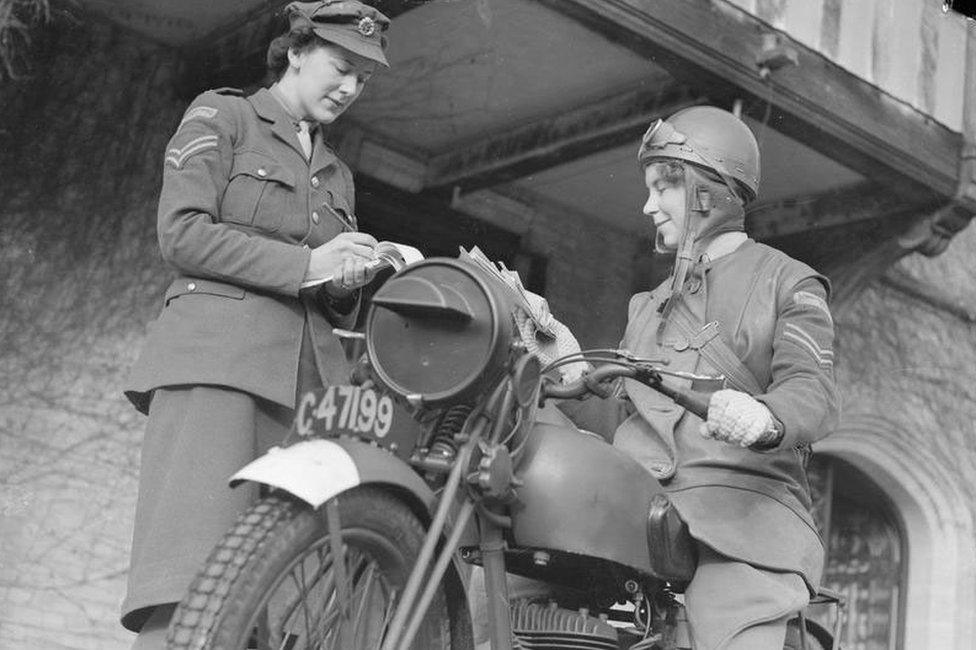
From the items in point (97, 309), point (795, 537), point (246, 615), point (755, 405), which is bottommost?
point (246, 615)

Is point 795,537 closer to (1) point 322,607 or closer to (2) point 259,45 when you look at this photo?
(1) point 322,607

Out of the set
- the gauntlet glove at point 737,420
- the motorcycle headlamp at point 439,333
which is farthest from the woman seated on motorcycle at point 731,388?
the motorcycle headlamp at point 439,333

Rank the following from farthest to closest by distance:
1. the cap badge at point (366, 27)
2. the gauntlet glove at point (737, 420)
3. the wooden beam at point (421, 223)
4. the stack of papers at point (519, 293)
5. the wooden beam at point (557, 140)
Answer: the wooden beam at point (421, 223) < the wooden beam at point (557, 140) < the cap badge at point (366, 27) < the stack of papers at point (519, 293) < the gauntlet glove at point (737, 420)

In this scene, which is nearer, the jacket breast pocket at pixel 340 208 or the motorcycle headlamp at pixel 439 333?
the motorcycle headlamp at pixel 439 333

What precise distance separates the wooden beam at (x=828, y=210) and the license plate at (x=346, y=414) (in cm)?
506

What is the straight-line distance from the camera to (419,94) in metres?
6.78

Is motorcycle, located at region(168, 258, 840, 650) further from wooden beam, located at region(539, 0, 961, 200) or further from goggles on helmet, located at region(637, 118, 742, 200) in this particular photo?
wooden beam, located at region(539, 0, 961, 200)

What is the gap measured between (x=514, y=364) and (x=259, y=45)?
337cm

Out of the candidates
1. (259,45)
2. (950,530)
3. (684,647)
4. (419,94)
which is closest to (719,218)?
(684,647)

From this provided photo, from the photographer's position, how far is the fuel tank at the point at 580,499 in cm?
302

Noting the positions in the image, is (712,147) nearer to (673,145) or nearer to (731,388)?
(673,145)

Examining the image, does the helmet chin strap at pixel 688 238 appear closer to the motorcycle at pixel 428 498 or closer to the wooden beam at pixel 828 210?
the motorcycle at pixel 428 498

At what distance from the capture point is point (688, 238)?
142 inches

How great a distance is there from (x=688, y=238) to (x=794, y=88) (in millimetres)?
3166
